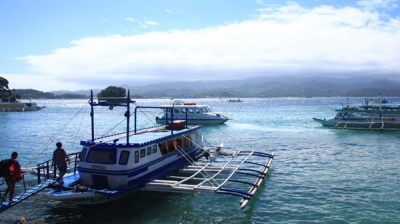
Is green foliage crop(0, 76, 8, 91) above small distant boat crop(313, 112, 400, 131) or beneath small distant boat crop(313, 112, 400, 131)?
above

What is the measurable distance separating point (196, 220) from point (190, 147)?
10029mm

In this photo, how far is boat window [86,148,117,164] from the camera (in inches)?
778

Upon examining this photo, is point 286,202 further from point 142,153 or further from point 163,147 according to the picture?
point 142,153

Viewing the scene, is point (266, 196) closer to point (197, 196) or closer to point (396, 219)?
point (197, 196)

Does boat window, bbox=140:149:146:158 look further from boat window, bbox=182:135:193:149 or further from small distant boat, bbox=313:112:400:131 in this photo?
small distant boat, bbox=313:112:400:131

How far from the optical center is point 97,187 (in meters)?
19.7

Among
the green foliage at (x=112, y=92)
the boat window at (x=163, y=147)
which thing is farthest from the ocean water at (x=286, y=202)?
the green foliage at (x=112, y=92)

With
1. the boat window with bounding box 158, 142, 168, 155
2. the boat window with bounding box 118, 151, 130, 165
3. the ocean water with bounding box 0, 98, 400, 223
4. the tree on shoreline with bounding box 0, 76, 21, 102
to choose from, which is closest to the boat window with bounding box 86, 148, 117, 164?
the boat window with bounding box 118, 151, 130, 165

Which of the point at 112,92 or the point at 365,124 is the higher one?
the point at 112,92

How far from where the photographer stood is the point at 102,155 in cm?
1997

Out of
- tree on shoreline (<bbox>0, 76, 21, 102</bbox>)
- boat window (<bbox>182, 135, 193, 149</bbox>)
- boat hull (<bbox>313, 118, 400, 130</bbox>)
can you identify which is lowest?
boat hull (<bbox>313, 118, 400, 130</bbox>)

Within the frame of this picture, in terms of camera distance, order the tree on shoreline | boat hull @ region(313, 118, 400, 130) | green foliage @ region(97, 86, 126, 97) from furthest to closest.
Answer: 1. green foliage @ region(97, 86, 126, 97)
2. the tree on shoreline
3. boat hull @ region(313, 118, 400, 130)

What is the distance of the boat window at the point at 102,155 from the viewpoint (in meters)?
19.8

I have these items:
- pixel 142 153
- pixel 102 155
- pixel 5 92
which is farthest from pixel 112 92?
pixel 102 155
